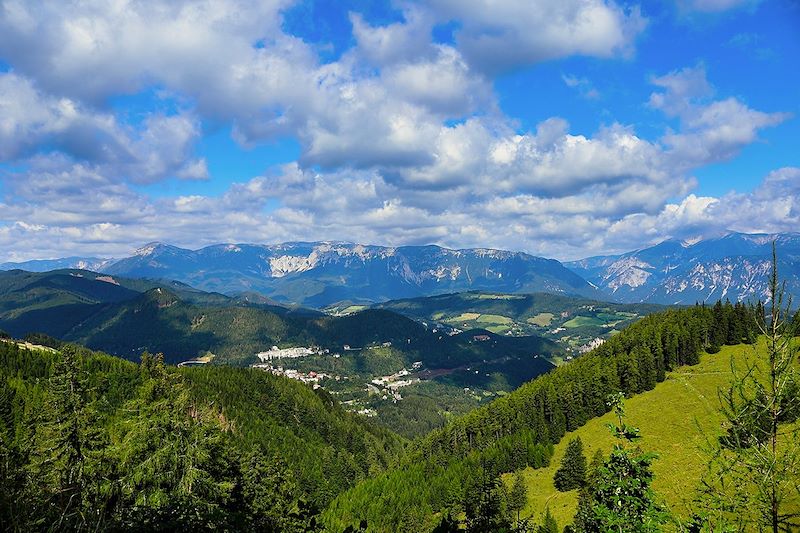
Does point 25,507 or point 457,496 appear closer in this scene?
point 25,507

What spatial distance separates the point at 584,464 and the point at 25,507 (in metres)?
91.3

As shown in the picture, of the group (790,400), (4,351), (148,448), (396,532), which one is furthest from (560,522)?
(4,351)

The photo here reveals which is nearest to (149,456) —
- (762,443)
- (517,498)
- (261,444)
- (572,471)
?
(762,443)

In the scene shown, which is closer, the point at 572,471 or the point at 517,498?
the point at 517,498

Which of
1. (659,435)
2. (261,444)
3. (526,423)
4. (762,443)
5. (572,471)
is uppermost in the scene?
(762,443)

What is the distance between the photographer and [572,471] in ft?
276

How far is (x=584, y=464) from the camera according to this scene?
274 feet

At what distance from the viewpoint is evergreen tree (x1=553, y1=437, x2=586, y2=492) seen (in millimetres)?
82688

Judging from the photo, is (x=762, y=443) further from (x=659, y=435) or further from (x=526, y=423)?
(x=526, y=423)

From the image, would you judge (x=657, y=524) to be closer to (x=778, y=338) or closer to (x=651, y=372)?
(x=778, y=338)

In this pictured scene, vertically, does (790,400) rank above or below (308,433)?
above

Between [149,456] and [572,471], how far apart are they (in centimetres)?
7475

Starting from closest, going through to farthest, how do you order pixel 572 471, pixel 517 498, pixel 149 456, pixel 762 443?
pixel 762 443 < pixel 149 456 < pixel 517 498 < pixel 572 471

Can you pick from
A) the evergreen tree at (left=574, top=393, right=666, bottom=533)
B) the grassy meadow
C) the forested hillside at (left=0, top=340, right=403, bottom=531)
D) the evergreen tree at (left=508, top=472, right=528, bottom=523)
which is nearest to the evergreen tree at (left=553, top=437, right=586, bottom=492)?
the grassy meadow
